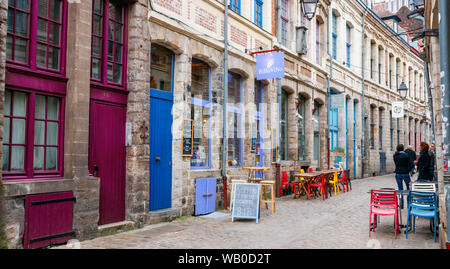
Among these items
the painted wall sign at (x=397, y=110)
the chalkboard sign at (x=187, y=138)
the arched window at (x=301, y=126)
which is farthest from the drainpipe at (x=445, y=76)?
the painted wall sign at (x=397, y=110)

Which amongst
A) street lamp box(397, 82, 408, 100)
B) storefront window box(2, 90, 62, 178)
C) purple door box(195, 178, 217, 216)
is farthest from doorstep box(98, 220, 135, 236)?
street lamp box(397, 82, 408, 100)

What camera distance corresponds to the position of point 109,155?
23.6ft

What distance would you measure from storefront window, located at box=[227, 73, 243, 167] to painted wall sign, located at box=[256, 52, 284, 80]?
0.69 m

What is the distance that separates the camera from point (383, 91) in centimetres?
2486

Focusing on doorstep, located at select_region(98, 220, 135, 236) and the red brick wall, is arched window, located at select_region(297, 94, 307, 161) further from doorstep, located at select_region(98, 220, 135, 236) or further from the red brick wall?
doorstep, located at select_region(98, 220, 135, 236)

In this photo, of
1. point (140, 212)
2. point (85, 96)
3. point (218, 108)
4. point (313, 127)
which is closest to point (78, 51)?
point (85, 96)

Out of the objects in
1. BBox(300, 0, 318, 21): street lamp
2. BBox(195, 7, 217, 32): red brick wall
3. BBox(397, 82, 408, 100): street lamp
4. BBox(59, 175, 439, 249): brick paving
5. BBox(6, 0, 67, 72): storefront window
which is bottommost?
BBox(59, 175, 439, 249): brick paving

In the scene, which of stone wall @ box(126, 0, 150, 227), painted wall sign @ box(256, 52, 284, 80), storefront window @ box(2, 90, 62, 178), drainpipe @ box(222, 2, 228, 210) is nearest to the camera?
storefront window @ box(2, 90, 62, 178)

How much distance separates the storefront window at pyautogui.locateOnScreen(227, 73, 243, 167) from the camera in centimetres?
1107

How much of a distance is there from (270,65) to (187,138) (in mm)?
3526

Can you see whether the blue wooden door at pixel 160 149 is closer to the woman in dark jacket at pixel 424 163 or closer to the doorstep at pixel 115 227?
the doorstep at pixel 115 227

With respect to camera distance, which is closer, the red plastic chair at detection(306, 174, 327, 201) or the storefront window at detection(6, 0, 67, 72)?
the storefront window at detection(6, 0, 67, 72)

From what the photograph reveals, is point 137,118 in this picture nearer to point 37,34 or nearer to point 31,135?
point 31,135

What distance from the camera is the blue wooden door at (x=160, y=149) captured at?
8242 millimetres
